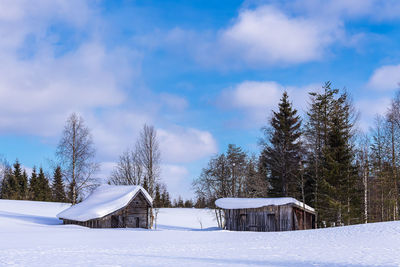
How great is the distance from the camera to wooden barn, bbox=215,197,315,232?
102ft

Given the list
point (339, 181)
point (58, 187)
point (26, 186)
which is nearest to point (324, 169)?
point (339, 181)

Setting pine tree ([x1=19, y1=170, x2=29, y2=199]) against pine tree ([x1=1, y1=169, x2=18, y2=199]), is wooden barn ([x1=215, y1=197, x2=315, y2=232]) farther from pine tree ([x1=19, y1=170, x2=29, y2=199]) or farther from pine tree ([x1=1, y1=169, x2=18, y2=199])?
pine tree ([x1=19, y1=170, x2=29, y2=199])

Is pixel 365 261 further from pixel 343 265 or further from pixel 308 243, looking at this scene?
pixel 308 243

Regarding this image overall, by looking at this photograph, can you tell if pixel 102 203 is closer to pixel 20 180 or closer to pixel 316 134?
pixel 316 134

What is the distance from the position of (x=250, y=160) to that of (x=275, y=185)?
7.10 meters

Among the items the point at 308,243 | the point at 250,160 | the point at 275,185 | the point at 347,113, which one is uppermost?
the point at 347,113

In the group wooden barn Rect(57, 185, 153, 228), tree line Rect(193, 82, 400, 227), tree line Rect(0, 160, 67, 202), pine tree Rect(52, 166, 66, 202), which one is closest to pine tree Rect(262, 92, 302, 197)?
tree line Rect(193, 82, 400, 227)

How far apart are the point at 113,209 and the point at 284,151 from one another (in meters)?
19.2

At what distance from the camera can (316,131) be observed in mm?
38469

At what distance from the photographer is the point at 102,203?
1316 inches

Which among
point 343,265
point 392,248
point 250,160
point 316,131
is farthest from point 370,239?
point 250,160

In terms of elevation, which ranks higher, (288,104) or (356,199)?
(288,104)

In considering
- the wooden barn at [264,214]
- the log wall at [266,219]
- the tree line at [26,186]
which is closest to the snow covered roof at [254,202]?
the wooden barn at [264,214]

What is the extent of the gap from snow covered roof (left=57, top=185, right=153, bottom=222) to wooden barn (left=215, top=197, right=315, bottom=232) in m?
8.16
